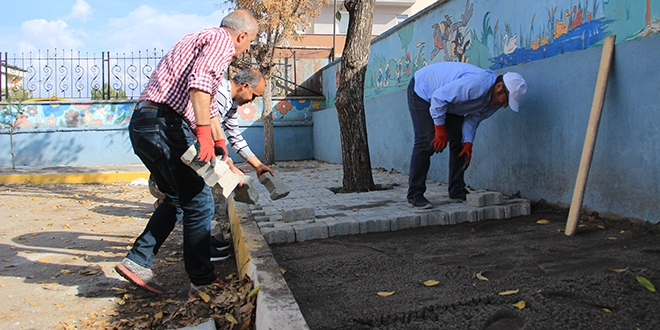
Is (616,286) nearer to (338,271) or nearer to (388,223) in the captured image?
(338,271)

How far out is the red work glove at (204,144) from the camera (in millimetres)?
2706

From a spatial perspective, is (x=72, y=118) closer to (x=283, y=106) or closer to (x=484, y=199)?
(x=283, y=106)

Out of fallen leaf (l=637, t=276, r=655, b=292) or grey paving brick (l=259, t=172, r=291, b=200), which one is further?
grey paving brick (l=259, t=172, r=291, b=200)

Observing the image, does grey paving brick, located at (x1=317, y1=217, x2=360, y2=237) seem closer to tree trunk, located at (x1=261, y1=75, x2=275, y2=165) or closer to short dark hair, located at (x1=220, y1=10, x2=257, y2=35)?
short dark hair, located at (x1=220, y1=10, x2=257, y2=35)

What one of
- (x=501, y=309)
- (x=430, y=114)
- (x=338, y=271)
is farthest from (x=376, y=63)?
(x=501, y=309)

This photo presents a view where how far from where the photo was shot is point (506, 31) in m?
5.25

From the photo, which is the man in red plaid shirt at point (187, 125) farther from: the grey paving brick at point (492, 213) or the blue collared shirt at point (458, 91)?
the grey paving brick at point (492, 213)

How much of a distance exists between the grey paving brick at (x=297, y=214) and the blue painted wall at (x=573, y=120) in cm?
213

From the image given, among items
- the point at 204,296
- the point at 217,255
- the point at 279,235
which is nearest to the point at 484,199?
the point at 279,235

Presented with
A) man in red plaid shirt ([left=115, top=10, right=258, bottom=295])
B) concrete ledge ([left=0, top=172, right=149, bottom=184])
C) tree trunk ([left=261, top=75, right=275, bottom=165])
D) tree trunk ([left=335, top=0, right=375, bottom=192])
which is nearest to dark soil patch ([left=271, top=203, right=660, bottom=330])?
man in red plaid shirt ([left=115, top=10, right=258, bottom=295])

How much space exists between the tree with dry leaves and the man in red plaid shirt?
9509 millimetres

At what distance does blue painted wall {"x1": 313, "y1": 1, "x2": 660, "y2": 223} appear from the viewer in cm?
340

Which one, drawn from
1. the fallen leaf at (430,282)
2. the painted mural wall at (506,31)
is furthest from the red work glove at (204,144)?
the painted mural wall at (506,31)

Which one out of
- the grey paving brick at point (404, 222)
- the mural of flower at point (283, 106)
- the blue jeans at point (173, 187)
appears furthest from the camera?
the mural of flower at point (283, 106)
